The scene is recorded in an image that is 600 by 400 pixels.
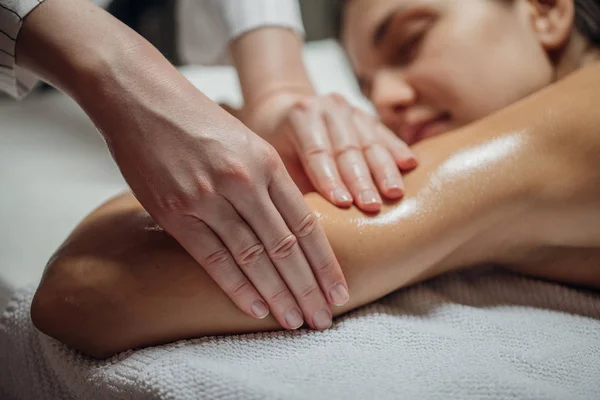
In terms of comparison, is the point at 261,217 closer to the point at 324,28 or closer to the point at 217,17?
the point at 217,17

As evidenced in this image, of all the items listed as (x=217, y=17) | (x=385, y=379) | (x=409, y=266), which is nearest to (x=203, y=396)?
(x=385, y=379)

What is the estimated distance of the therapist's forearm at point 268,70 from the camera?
0.91 meters

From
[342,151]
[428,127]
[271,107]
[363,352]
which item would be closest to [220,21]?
[271,107]

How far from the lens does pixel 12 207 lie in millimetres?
809

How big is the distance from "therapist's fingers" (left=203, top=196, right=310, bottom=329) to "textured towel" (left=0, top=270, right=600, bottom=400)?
0.03 meters

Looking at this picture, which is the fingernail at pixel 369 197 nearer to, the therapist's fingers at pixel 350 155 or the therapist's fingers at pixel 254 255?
the therapist's fingers at pixel 350 155

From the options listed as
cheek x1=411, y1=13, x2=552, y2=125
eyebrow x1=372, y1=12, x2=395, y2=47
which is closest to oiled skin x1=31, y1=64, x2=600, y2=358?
cheek x1=411, y1=13, x2=552, y2=125

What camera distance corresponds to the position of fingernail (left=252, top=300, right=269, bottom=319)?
53 cm

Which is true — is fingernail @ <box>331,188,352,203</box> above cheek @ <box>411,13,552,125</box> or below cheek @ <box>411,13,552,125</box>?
above

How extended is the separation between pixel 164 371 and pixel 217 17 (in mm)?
882

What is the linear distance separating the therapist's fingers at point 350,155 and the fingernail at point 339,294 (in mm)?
93

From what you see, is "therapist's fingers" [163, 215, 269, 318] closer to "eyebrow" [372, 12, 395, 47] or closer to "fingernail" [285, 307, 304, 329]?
"fingernail" [285, 307, 304, 329]

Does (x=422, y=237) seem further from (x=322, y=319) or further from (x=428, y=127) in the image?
(x=428, y=127)

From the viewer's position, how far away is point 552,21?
90cm
